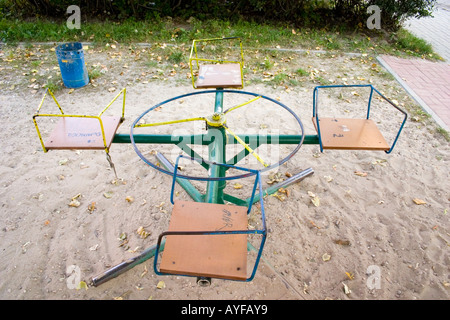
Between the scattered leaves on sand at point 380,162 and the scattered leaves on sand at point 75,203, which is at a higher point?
the scattered leaves on sand at point 380,162

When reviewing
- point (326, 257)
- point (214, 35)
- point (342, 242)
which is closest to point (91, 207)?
point (326, 257)

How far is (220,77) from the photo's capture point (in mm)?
2852

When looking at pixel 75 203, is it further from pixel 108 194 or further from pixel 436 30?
pixel 436 30

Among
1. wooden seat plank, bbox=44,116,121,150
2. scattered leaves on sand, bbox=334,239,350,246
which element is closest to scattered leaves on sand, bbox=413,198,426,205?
scattered leaves on sand, bbox=334,239,350,246

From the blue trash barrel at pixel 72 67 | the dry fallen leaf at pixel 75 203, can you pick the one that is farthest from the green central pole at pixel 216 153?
the blue trash barrel at pixel 72 67

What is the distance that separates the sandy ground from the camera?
7.04ft

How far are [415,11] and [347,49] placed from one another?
161 cm

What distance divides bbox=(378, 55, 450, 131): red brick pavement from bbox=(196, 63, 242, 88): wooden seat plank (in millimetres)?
2821

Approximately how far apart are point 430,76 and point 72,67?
5644 mm

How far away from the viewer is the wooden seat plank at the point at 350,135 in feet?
6.37

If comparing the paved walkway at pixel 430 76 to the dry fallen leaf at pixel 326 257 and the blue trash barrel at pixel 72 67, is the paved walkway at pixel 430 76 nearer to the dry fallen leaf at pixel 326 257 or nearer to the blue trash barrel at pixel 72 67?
the dry fallen leaf at pixel 326 257

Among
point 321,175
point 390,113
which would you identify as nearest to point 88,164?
point 321,175

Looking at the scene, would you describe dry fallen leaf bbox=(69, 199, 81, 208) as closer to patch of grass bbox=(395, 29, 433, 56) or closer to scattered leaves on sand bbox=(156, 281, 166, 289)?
scattered leaves on sand bbox=(156, 281, 166, 289)

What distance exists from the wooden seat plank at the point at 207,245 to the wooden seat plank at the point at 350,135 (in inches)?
31.8
